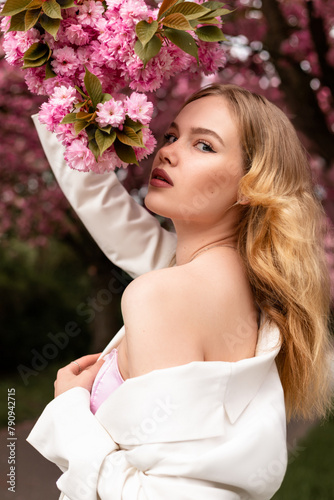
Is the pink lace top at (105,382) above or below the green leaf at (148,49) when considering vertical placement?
below

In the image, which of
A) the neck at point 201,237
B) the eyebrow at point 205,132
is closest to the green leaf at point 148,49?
the eyebrow at point 205,132

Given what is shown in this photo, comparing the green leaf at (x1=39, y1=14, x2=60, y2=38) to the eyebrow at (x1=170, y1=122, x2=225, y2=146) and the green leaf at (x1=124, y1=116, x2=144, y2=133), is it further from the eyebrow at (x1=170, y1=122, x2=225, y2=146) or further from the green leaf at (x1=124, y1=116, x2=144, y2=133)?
the eyebrow at (x1=170, y1=122, x2=225, y2=146)

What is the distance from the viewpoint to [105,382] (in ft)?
5.65

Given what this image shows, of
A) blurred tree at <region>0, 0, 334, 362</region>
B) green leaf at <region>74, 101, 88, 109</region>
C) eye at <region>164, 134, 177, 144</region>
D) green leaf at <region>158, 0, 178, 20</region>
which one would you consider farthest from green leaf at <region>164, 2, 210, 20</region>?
blurred tree at <region>0, 0, 334, 362</region>

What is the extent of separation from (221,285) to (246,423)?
0.38m

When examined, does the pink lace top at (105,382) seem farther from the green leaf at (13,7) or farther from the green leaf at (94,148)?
the green leaf at (13,7)

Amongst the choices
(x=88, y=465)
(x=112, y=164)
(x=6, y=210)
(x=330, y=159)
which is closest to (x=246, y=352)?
(x=88, y=465)

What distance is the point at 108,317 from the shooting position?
7.13 metres

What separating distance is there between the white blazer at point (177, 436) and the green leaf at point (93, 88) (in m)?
0.71

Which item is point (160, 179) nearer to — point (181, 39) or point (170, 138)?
point (170, 138)

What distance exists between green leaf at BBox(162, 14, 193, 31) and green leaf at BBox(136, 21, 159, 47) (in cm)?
3

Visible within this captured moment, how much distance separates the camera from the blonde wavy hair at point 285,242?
1.65 meters

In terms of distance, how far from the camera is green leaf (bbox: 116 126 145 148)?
1.40 meters

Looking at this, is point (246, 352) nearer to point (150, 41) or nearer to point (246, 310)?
point (246, 310)
